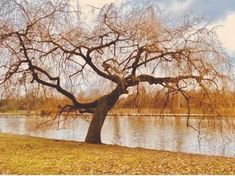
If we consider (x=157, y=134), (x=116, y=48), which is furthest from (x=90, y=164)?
(x=157, y=134)

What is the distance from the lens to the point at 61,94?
14023 millimetres

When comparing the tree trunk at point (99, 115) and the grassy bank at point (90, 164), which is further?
the tree trunk at point (99, 115)

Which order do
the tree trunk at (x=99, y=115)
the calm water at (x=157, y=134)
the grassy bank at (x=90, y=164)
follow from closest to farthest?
the grassy bank at (x=90, y=164), the calm water at (x=157, y=134), the tree trunk at (x=99, y=115)

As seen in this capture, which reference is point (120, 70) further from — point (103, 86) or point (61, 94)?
point (61, 94)

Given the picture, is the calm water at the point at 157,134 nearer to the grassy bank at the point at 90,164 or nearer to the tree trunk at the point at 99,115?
the tree trunk at the point at 99,115

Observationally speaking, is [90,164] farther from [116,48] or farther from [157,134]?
[157,134]

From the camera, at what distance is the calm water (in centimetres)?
1272

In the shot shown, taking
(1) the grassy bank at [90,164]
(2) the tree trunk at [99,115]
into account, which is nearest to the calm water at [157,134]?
(2) the tree trunk at [99,115]

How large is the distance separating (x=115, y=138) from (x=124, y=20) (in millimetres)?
7043

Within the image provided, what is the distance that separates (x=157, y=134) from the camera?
19062 millimetres

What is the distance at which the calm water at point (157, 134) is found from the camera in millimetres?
12719

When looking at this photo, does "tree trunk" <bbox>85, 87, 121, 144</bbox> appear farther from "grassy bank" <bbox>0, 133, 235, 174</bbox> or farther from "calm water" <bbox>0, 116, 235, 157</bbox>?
"grassy bank" <bbox>0, 133, 235, 174</bbox>

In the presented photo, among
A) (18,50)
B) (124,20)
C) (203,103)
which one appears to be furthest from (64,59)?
(203,103)

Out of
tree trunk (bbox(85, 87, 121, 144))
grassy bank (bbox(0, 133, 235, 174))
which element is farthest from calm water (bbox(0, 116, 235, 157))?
grassy bank (bbox(0, 133, 235, 174))
